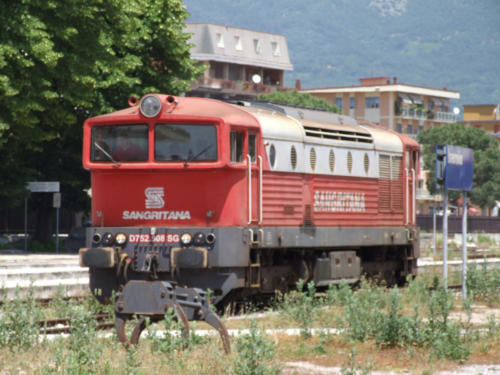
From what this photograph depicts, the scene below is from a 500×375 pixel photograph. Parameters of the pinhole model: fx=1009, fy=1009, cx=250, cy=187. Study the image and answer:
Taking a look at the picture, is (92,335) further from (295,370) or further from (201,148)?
(201,148)

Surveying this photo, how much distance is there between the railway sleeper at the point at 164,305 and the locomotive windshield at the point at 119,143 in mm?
6163

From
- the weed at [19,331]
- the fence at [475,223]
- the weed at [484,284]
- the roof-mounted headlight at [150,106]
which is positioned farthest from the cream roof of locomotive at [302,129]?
the fence at [475,223]

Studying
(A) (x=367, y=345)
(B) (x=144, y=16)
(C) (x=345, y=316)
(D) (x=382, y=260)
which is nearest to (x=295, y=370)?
(A) (x=367, y=345)

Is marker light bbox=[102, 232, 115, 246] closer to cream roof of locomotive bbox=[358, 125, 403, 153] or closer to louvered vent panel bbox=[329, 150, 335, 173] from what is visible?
louvered vent panel bbox=[329, 150, 335, 173]

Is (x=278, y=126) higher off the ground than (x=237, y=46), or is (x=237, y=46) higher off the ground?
(x=237, y=46)

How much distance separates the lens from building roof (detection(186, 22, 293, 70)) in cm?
11556

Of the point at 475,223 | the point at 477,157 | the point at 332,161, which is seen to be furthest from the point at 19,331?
the point at 477,157

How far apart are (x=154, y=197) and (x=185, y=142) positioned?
119cm

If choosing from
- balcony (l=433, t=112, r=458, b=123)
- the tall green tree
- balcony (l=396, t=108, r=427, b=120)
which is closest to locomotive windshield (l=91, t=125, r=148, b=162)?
the tall green tree

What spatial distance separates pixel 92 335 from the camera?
12.4 meters

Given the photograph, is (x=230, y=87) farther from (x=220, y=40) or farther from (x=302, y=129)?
(x=302, y=129)

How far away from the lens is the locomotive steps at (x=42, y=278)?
21469mm

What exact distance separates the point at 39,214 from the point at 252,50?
7838 cm

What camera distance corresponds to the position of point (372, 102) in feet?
440
